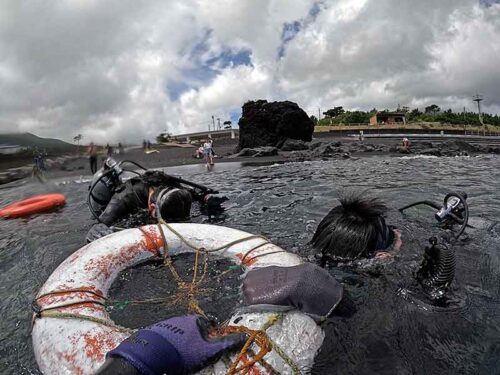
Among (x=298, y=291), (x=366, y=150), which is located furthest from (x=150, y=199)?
(x=366, y=150)

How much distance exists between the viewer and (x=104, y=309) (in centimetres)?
272

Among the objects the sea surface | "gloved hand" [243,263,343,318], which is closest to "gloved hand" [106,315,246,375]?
"gloved hand" [243,263,343,318]

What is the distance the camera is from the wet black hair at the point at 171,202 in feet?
18.3

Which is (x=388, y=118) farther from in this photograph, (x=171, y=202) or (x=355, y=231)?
(x=355, y=231)

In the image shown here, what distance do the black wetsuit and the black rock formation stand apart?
24.6 meters

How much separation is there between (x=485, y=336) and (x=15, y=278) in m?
5.23

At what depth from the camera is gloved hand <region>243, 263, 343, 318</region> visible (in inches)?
90.6

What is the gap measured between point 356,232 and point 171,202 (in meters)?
3.24

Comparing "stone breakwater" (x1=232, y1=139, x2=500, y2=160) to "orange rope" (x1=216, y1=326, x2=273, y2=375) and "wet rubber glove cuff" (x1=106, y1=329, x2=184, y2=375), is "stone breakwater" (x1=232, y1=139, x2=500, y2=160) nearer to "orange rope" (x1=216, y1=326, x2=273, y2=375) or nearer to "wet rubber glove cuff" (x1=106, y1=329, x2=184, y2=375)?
"orange rope" (x1=216, y1=326, x2=273, y2=375)

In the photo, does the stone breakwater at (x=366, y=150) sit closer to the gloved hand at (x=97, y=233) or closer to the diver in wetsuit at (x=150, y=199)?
the diver in wetsuit at (x=150, y=199)

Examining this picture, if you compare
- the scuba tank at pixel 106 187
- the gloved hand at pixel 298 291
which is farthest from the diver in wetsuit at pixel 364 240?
the scuba tank at pixel 106 187

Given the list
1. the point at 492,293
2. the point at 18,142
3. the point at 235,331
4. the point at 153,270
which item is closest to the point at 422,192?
the point at 492,293

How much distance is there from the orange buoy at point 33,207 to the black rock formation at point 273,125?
2246cm

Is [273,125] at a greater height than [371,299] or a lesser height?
greater
